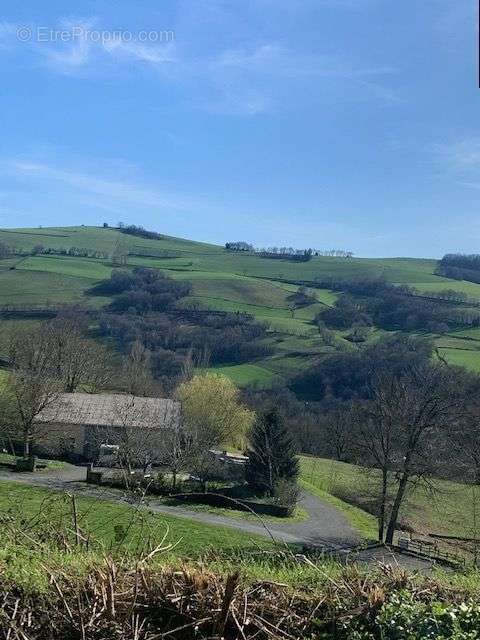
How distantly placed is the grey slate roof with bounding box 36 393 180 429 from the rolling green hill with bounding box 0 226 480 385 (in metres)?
24.4

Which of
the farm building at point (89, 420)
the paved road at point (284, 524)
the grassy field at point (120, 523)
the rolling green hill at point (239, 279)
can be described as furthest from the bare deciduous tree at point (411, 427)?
the rolling green hill at point (239, 279)

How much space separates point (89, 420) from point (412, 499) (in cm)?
2260

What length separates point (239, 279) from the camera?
119 m

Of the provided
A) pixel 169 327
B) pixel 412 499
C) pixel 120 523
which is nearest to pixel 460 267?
pixel 169 327

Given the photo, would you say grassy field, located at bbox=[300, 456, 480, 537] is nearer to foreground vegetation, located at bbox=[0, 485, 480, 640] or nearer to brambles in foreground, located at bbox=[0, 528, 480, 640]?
foreground vegetation, located at bbox=[0, 485, 480, 640]

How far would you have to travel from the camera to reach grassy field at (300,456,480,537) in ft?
111

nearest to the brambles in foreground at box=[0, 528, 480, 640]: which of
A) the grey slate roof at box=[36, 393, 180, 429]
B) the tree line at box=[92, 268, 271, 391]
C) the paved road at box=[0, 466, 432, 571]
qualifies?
the paved road at box=[0, 466, 432, 571]

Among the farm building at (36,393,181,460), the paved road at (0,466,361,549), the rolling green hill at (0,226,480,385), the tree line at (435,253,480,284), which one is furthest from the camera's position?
the tree line at (435,253,480,284)

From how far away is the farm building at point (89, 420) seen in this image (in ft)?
134

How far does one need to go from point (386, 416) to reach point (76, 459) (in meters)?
25.1

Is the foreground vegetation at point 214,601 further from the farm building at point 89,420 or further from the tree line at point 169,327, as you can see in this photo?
the tree line at point 169,327

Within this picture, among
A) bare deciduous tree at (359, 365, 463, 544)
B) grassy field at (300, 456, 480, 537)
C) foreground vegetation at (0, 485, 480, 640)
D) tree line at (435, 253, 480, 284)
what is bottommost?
grassy field at (300, 456, 480, 537)

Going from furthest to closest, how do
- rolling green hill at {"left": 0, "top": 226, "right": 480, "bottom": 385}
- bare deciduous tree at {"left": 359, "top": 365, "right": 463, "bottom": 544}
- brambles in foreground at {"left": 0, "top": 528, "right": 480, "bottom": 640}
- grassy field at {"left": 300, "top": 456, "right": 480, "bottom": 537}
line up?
rolling green hill at {"left": 0, "top": 226, "right": 480, "bottom": 385} → grassy field at {"left": 300, "top": 456, "right": 480, "bottom": 537} → bare deciduous tree at {"left": 359, "top": 365, "right": 463, "bottom": 544} → brambles in foreground at {"left": 0, "top": 528, "right": 480, "bottom": 640}

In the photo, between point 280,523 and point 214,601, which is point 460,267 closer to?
point 280,523
